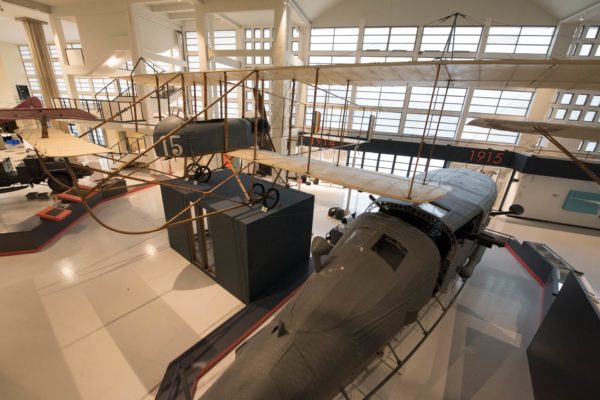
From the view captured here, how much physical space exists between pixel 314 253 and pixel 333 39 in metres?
18.7

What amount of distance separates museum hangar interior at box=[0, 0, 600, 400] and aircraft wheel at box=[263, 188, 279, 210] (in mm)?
39

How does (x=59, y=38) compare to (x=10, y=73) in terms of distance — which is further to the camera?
(x=10, y=73)

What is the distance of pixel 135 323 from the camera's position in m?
5.51

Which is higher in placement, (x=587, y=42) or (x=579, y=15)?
(x=579, y=15)

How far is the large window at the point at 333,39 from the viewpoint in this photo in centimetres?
1686

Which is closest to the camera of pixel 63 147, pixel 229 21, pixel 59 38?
pixel 63 147

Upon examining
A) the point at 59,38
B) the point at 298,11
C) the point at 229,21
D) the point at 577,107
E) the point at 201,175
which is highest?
the point at 229,21

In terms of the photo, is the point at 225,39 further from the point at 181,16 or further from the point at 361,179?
the point at 361,179

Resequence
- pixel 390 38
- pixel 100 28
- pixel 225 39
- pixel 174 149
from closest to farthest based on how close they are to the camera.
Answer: pixel 174 149, pixel 100 28, pixel 390 38, pixel 225 39

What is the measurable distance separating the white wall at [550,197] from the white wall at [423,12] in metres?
8.56

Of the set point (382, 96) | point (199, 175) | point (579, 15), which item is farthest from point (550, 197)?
point (199, 175)

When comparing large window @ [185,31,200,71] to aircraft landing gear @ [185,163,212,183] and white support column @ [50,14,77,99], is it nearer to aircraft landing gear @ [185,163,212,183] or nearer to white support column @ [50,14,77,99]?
white support column @ [50,14,77,99]

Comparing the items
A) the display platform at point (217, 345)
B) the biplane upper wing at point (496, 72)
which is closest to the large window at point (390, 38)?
the biplane upper wing at point (496, 72)

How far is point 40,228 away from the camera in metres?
8.02
